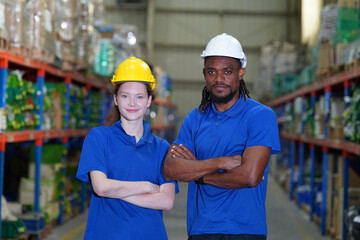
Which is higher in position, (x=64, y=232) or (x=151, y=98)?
(x=151, y=98)

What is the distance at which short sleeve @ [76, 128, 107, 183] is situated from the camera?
266 cm

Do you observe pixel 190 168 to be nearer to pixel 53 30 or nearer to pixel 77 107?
pixel 53 30

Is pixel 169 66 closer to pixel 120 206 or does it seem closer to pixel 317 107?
pixel 317 107

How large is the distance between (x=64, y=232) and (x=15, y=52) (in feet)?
9.85

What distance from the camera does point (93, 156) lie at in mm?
2666

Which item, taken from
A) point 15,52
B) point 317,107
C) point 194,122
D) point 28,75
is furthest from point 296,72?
point 194,122

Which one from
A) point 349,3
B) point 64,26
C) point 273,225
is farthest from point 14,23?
point 273,225

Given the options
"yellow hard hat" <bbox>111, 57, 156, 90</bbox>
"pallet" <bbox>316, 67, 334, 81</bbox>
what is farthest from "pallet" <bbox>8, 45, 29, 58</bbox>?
"pallet" <bbox>316, 67, 334, 81</bbox>

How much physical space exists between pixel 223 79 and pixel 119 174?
32.8 inches

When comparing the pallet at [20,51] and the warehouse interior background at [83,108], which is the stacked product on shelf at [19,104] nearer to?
the warehouse interior background at [83,108]

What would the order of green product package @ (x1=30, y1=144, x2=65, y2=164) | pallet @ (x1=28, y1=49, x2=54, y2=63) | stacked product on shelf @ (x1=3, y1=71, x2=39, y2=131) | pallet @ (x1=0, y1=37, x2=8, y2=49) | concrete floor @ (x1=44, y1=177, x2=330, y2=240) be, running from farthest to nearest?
green product package @ (x1=30, y1=144, x2=65, y2=164)
concrete floor @ (x1=44, y1=177, x2=330, y2=240)
pallet @ (x1=28, y1=49, x2=54, y2=63)
stacked product on shelf @ (x1=3, y1=71, x2=39, y2=131)
pallet @ (x1=0, y1=37, x2=8, y2=49)

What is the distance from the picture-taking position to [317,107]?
337 inches

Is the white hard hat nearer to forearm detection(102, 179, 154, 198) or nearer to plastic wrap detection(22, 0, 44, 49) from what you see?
forearm detection(102, 179, 154, 198)

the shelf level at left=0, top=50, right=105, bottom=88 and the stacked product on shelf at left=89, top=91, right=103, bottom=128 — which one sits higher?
the shelf level at left=0, top=50, right=105, bottom=88
